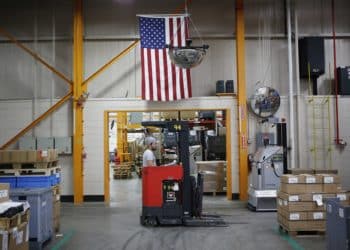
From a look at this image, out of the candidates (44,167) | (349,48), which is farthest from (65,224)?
(349,48)

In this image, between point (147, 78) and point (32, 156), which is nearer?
point (32, 156)

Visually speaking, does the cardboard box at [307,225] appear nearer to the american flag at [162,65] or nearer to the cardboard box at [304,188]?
the cardboard box at [304,188]

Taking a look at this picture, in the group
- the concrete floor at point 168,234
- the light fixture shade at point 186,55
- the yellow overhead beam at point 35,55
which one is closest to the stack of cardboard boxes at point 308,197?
the concrete floor at point 168,234

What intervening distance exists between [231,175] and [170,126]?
371 cm

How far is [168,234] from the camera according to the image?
686 cm

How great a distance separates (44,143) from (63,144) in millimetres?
481

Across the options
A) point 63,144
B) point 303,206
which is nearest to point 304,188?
point 303,206

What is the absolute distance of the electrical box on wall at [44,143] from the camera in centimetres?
1058

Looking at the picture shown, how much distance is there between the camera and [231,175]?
10.6 metres

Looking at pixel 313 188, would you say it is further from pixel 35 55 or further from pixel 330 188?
pixel 35 55

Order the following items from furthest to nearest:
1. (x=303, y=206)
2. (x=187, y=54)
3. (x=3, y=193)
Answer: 1. (x=187, y=54)
2. (x=303, y=206)
3. (x=3, y=193)

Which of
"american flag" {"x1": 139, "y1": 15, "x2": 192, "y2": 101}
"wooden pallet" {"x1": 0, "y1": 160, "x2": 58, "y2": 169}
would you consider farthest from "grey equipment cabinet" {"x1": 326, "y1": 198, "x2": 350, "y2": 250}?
"american flag" {"x1": 139, "y1": 15, "x2": 192, "y2": 101}

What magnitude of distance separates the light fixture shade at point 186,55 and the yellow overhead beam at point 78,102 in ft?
13.8

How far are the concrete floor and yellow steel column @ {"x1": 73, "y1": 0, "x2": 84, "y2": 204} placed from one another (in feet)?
3.38
